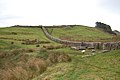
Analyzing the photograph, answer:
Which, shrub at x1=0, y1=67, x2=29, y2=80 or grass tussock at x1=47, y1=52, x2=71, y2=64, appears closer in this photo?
shrub at x1=0, y1=67, x2=29, y2=80

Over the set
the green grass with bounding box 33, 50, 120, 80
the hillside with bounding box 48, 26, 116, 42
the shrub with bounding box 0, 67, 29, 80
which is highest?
the hillside with bounding box 48, 26, 116, 42

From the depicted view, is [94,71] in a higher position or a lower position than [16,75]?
higher

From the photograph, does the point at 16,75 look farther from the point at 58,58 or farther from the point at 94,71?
the point at 58,58

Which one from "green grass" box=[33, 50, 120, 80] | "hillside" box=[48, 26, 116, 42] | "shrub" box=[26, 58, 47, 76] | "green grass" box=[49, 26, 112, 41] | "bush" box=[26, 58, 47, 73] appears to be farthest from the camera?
"green grass" box=[49, 26, 112, 41]

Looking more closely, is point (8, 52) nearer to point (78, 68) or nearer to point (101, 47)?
point (101, 47)

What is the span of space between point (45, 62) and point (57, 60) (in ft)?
4.08

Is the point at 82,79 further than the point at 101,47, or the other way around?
the point at 101,47

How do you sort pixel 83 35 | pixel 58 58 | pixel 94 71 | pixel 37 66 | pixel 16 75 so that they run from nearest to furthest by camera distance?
1. pixel 94 71
2. pixel 16 75
3. pixel 37 66
4. pixel 58 58
5. pixel 83 35

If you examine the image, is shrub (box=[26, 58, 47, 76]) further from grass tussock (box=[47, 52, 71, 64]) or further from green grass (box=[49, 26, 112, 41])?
green grass (box=[49, 26, 112, 41])

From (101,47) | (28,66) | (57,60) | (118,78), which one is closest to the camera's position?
(118,78)

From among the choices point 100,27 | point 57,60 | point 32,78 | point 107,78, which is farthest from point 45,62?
point 100,27

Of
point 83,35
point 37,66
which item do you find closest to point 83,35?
point 83,35

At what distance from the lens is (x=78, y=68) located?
59.4 feet

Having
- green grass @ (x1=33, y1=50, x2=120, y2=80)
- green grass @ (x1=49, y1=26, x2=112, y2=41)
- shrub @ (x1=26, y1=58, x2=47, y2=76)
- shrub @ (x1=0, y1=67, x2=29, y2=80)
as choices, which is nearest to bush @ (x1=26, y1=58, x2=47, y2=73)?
shrub @ (x1=26, y1=58, x2=47, y2=76)
